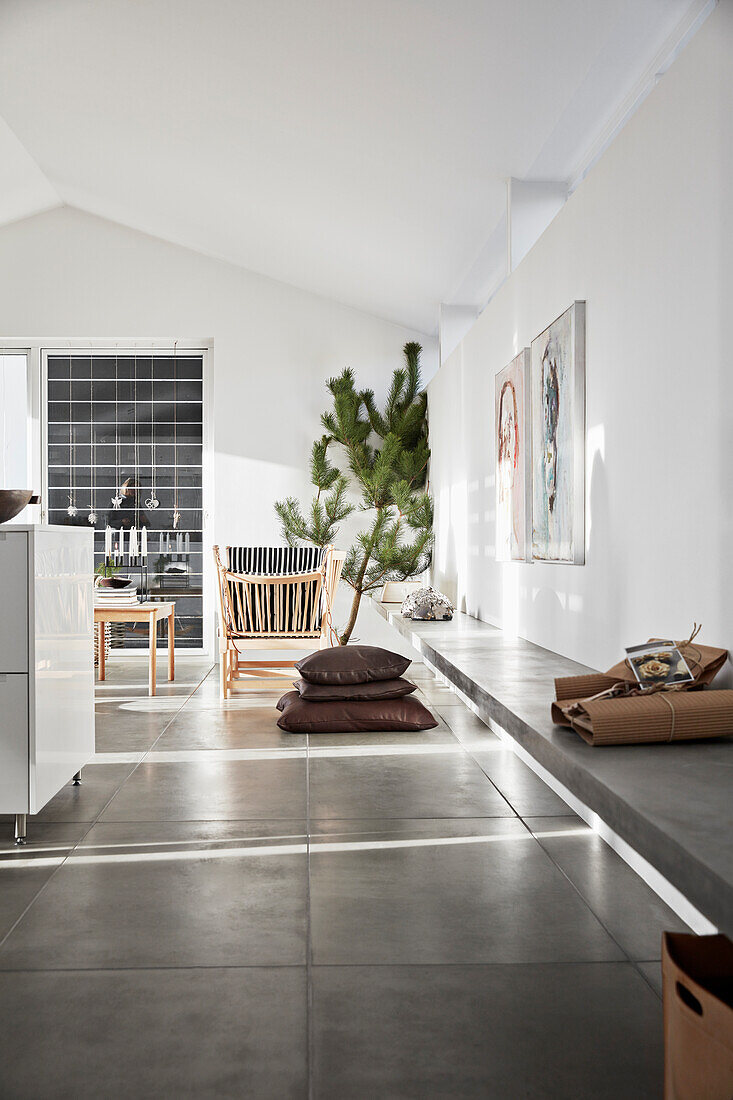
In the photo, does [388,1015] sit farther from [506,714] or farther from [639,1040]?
[506,714]

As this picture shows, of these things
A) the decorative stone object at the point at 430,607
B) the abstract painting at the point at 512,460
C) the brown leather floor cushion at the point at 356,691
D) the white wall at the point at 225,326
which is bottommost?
the brown leather floor cushion at the point at 356,691

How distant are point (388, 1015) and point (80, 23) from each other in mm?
4735

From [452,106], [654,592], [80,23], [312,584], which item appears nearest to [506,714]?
[654,592]

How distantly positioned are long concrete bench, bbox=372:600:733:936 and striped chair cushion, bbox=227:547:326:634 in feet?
11.8

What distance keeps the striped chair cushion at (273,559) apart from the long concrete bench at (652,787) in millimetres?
3584

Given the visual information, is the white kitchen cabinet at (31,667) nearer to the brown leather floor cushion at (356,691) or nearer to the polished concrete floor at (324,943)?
the polished concrete floor at (324,943)

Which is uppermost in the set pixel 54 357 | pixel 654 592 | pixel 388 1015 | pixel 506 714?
pixel 54 357

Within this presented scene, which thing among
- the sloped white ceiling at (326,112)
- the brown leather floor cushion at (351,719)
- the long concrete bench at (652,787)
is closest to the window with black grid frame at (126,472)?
the sloped white ceiling at (326,112)

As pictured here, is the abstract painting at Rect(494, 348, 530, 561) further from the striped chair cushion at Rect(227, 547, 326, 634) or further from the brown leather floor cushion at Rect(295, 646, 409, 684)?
the striped chair cushion at Rect(227, 547, 326, 634)

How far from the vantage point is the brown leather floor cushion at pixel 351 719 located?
4.47 meters

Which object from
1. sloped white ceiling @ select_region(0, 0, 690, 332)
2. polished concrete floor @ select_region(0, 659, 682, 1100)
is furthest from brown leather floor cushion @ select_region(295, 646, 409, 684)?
sloped white ceiling @ select_region(0, 0, 690, 332)

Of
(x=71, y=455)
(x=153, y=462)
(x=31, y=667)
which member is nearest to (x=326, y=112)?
(x=31, y=667)

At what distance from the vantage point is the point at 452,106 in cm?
413

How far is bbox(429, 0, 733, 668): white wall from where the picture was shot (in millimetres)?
2170
